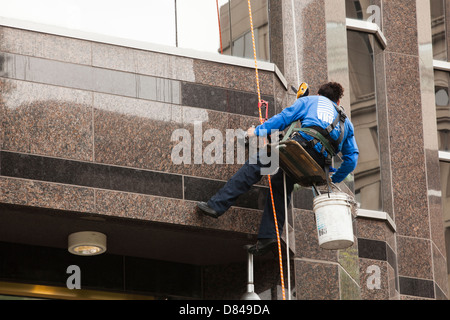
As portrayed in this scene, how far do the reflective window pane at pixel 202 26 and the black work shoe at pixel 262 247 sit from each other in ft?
8.64

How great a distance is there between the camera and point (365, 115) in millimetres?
17500

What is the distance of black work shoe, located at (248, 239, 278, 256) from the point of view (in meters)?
13.0

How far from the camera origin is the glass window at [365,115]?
56.2 feet

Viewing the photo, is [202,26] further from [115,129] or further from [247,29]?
[115,129]

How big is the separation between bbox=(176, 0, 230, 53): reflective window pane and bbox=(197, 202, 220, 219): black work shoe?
84.1 inches

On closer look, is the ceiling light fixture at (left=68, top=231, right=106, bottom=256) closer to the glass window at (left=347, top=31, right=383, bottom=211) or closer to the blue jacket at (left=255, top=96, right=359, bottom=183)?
the blue jacket at (left=255, top=96, right=359, bottom=183)

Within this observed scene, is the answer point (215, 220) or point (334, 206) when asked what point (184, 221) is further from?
point (334, 206)

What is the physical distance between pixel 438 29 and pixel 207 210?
898 centimetres

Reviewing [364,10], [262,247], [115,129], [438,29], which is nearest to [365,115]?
[364,10]

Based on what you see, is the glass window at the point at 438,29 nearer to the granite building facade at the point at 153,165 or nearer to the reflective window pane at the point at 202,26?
the granite building facade at the point at 153,165

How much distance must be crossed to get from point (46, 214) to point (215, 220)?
1953 millimetres

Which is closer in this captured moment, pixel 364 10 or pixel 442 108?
pixel 364 10

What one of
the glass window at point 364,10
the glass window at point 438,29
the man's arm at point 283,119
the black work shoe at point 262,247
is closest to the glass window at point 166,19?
the man's arm at point 283,119
